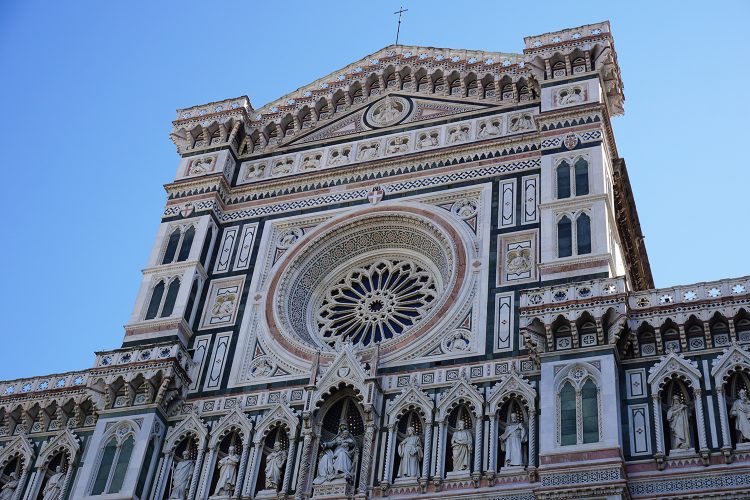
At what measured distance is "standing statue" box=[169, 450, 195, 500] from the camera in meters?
19.6

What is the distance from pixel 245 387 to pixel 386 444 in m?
3.14

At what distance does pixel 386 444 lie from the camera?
18.9m

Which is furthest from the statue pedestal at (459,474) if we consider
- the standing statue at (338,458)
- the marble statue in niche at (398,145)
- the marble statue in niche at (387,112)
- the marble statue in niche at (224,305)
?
the marble statue in niche at (387,112)

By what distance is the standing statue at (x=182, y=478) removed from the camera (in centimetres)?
1962

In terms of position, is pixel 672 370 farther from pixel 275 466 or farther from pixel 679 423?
pixel 275 466

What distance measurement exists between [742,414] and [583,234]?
444cm

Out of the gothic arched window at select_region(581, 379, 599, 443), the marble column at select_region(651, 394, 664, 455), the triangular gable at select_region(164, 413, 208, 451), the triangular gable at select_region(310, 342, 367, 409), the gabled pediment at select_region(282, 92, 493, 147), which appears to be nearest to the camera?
the marble column at select_region(651, 394, 664, 455)

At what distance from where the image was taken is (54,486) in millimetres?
20688

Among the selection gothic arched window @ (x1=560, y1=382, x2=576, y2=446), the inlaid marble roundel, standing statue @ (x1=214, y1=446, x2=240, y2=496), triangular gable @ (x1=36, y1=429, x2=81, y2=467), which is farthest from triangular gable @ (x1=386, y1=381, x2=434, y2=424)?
triangular gable @ (x1=36, y1=429, x2=81, y2=467)

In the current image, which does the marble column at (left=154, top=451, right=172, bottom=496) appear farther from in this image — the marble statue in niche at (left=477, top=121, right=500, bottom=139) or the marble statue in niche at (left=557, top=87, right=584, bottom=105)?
the marble statue in niche at (left=557, top=87, right=584, bottom=105)

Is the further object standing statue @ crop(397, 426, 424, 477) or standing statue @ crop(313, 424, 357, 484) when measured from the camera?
standing statue @ crop(313, 424, 357, 484)

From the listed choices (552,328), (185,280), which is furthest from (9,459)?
(552,328)

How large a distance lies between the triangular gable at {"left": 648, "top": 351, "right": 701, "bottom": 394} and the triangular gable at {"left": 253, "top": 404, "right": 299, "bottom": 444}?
5.79 m

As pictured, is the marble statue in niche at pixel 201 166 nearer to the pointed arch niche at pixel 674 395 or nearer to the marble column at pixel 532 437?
the marble column at pixel 532 437
